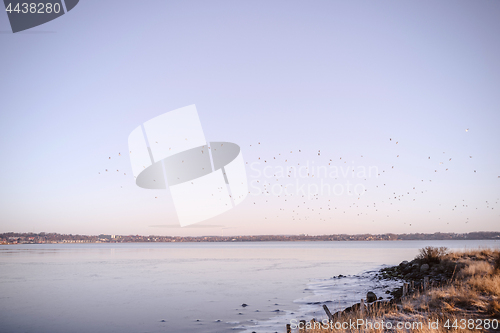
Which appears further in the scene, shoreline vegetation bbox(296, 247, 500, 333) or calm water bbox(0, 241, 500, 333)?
calm water bbox(0, 241, 500, 333)

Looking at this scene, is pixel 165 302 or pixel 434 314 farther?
pixel 165 302

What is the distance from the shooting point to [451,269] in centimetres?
2469

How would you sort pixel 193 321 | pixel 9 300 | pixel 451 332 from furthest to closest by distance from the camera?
1. pixel 9 300
2. pixel 193 321
3. pixel 451 332

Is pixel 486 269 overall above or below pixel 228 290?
above

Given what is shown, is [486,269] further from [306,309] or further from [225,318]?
[225,318]

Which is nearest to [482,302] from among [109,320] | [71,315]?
[109,320]

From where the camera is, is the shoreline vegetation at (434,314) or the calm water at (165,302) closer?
the shoreline vegetation at (434,314)

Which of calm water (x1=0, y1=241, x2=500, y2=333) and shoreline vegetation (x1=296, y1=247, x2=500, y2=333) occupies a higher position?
shoreline vegetation (x1=296, y1=247, x2=500, y2=333)

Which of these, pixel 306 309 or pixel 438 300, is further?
pixel 306 309

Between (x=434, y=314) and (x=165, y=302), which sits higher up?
(x=434, y=314)

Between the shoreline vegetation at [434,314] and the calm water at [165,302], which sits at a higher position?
the shoreline vegetation at [434,314]

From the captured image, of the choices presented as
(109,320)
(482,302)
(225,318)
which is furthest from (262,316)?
(482,302)

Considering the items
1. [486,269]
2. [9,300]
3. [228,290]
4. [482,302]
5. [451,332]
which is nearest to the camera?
[451,332]

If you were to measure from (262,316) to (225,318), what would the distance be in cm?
206
